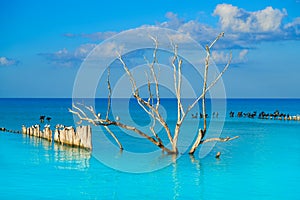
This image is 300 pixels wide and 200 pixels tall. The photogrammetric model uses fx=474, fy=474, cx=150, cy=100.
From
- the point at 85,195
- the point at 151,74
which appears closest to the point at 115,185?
A: the point at 85,195

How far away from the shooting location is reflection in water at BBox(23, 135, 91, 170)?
21828 millimetres

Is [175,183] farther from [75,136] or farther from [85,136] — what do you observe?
[75,136]

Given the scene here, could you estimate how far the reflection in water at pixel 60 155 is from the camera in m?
21.8

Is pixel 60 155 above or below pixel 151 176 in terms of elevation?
above

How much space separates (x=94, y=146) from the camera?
91.1ft

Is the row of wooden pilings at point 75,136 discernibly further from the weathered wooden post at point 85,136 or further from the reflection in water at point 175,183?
the reflection in water at point 175,183

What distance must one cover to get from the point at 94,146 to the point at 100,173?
7.85 meters

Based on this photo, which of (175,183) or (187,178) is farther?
(187,178)

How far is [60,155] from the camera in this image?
79.9ft

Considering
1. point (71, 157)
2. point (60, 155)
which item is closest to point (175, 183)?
point (71, 157)

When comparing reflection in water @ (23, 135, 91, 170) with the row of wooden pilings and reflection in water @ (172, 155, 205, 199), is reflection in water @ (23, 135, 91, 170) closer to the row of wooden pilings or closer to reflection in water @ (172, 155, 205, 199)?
the row of wooden pilings

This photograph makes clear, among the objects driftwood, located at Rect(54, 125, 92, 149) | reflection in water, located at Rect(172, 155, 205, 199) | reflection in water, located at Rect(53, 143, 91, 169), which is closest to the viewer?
reflection in water, located at Rect(172, 155, 205, 199)

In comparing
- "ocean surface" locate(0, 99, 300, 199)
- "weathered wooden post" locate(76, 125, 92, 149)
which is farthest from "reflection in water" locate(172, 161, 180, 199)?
"weathered wooden post" locate(76, 125, 92, 149)

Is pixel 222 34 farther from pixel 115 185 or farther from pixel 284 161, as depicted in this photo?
pixel 115 185
